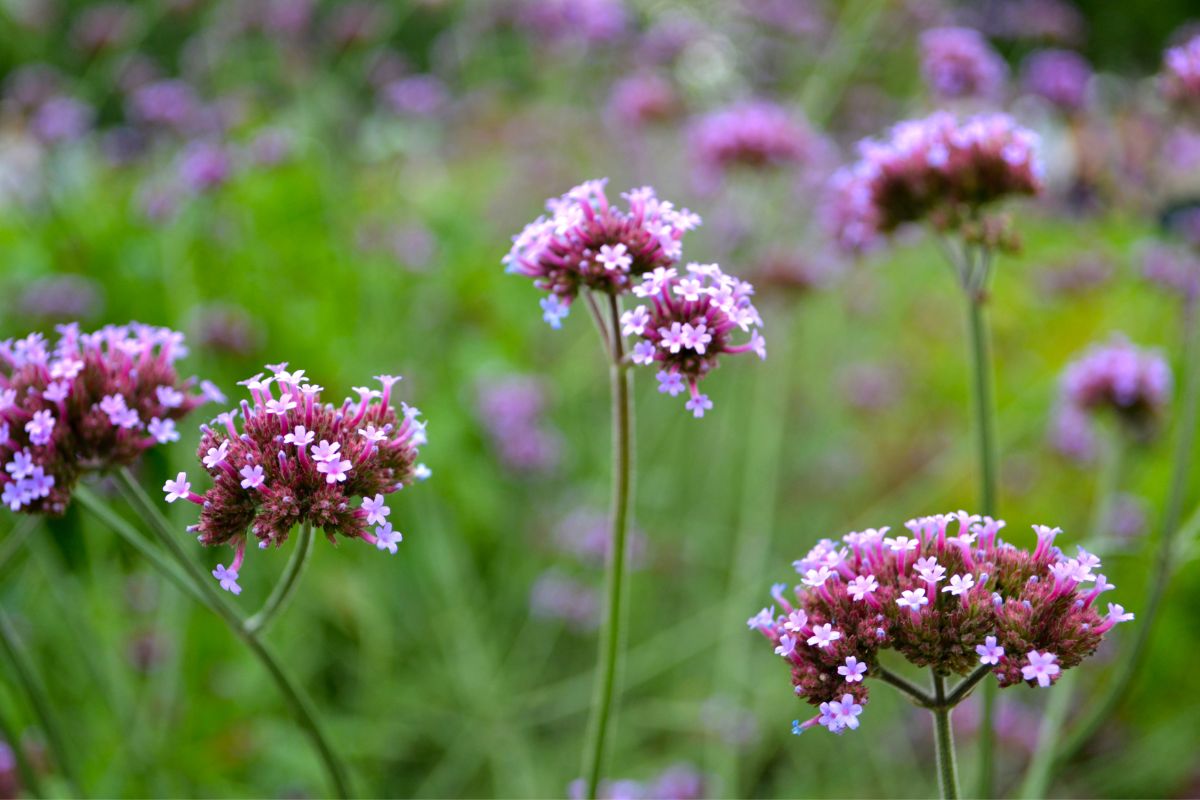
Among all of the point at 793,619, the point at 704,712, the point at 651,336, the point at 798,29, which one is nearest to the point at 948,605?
the point at 793,619

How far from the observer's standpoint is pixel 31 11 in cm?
396

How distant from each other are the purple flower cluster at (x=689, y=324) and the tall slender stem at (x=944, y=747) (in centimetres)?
39

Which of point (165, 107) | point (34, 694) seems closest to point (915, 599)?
point (34, 694)

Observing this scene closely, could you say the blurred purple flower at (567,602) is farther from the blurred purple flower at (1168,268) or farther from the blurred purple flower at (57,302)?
the blurred purple flower at (1168,268)

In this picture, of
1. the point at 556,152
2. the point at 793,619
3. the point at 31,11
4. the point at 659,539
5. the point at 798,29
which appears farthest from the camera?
the point at 556,152

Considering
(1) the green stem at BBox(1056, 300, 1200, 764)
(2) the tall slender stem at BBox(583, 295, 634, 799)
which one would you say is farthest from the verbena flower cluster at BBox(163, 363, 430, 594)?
(1) the green stem at BBox(1056, 300, 1200, 764)

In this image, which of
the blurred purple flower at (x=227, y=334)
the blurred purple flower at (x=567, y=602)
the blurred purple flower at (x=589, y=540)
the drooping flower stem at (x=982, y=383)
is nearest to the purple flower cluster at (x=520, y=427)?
the blurred purple flower at (x=589, y=540)

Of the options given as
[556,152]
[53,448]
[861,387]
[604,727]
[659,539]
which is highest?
[556,152]

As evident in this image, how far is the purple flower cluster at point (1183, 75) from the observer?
79.3 inches

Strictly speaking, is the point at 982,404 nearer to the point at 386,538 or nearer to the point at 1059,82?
the point at 386,538

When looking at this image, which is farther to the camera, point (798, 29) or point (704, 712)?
point (798, 29)

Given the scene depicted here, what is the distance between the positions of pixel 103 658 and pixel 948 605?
1967 mm

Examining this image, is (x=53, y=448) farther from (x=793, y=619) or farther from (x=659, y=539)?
(x=659, y=539)

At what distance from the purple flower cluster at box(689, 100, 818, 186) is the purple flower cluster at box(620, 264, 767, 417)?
179 centimetres
